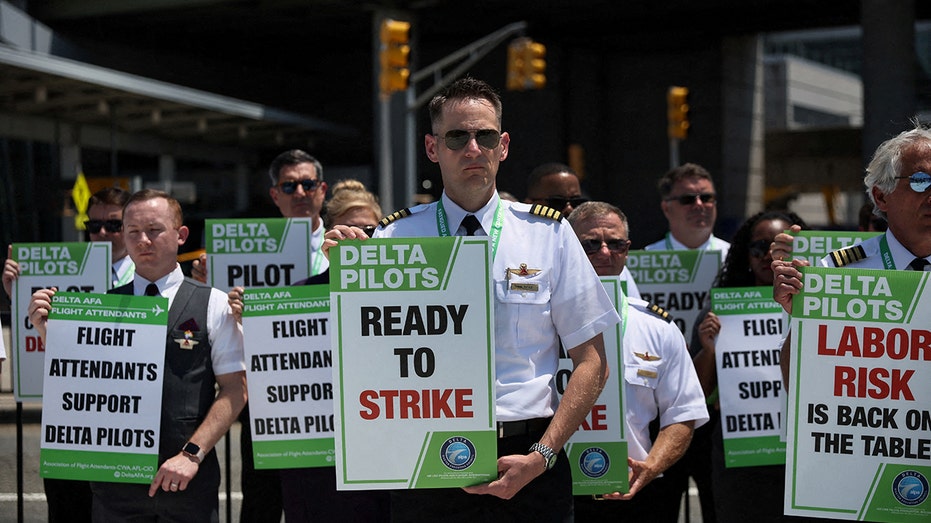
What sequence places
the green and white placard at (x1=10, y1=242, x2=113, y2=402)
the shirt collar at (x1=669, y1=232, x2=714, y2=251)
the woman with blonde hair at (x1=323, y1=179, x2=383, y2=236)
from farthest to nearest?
the shirt collar at (x1=669, y1=232, x2=714, y2=251) < the green and white placard at (x1=10, y1=242, x2=113, y2=402) < the woman with blonde hair at (x1=323, y1=179, x2=383, y2=236)

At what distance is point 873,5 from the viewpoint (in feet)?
83.5

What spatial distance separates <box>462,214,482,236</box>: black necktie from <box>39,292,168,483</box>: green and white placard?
5.34 feet

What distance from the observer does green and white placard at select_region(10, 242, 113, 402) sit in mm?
6316

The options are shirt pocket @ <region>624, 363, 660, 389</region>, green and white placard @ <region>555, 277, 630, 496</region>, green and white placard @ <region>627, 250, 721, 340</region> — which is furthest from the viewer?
green and white placard @ <region>627, 250, 721, 340</region>

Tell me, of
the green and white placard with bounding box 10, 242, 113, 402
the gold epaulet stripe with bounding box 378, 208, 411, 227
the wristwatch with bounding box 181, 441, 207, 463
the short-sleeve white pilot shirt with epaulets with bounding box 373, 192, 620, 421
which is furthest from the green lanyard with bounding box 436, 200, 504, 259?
the green and white placard with bounding box 10, 242, 113, 402

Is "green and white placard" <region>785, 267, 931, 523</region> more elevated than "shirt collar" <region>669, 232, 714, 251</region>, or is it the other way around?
"shirt collar" <region>669, 232, 714, 251</region>

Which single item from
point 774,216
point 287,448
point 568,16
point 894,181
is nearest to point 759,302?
point 774,216

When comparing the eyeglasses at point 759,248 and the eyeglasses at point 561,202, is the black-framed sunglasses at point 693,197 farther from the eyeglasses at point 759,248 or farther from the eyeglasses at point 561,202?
the eyeglasses at point 759,248

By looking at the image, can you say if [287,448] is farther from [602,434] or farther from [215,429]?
[602,434]

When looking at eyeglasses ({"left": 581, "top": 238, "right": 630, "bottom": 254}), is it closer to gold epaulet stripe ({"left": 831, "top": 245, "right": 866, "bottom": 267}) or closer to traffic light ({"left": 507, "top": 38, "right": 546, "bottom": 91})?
gold epaulet stripe ({"left": 831, "top": 245, "right": 866, "bottom": 267})

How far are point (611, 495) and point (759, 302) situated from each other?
1498 millimetres

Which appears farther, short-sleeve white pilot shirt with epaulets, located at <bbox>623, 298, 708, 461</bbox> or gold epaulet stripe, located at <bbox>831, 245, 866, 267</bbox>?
short-sleeve white pilot shirt with epaulets, located at <bbox>623, 298, 708, 461</bbox>

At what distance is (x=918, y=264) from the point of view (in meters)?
4.03

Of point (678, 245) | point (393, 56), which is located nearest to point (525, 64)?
point (393, 56)
